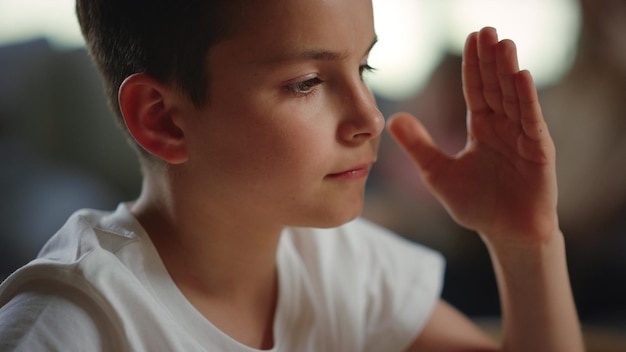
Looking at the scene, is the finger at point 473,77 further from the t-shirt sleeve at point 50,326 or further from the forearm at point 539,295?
the t-shirt sleeve at point 50,326

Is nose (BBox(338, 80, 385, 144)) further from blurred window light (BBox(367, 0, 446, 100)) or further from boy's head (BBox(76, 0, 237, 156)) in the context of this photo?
blurred window light (BBox(367, 0, 446, 100))

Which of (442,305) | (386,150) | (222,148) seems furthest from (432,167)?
(386,150)

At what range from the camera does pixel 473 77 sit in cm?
82

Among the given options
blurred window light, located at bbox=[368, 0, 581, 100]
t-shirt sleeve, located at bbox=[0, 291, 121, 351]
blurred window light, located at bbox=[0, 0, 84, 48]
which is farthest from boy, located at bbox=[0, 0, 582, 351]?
blurred window light, located at bbox=[368, 0, 581, 100]

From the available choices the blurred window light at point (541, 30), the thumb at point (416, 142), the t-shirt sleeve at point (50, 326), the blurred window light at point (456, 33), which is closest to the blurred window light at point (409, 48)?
the blurred window light at point (456, 33)

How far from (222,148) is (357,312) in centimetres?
32

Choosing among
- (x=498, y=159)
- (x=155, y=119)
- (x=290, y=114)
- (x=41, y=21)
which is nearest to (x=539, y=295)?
(x=498, y=159)

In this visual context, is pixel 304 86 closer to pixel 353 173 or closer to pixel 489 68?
pixel 353 173

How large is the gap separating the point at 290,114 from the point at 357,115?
0.24ft

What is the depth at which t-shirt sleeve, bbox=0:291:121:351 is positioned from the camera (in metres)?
0.62

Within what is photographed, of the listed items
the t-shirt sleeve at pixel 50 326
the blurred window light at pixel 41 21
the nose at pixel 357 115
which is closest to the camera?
A: the t-shirt sleeve at pixel 50 326

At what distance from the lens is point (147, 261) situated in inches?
29.7

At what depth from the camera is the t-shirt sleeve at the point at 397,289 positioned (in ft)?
2.97

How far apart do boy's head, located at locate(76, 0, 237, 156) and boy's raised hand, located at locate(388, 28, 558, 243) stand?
12.1 inches
